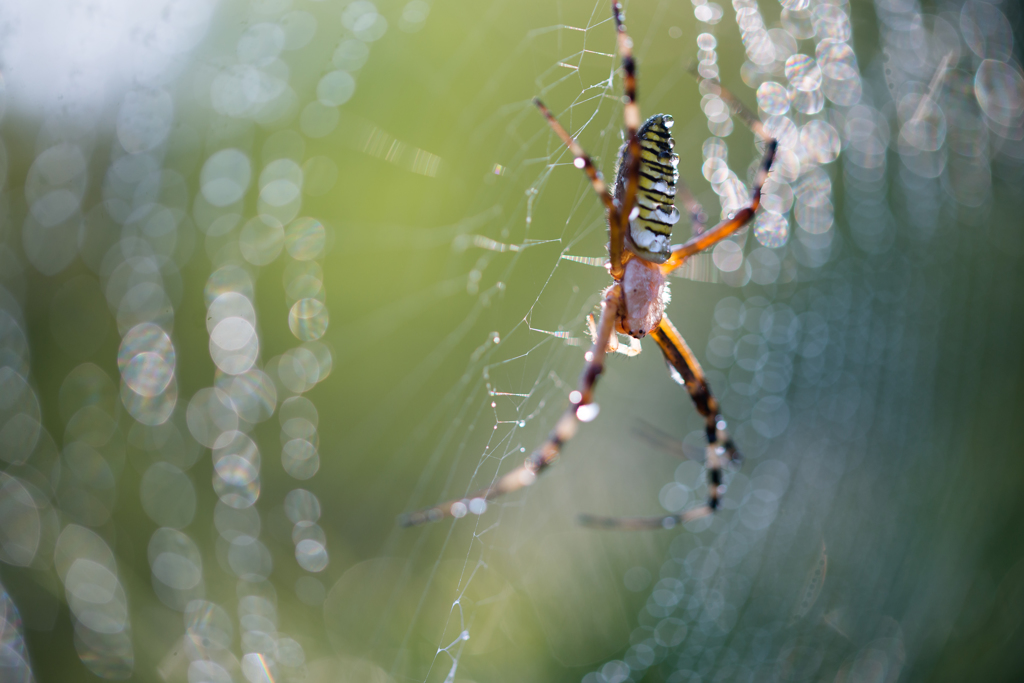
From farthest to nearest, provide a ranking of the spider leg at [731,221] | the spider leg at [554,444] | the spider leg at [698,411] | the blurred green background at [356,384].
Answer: the blurred green background at [356,384], the spider leg at [698,411], the spider leg at [731,221], the spider leg at [554,444]

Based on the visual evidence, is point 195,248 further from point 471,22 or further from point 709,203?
point 709,203

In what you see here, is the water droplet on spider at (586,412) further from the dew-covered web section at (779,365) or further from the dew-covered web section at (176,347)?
the dew-covered web section at (176,347)

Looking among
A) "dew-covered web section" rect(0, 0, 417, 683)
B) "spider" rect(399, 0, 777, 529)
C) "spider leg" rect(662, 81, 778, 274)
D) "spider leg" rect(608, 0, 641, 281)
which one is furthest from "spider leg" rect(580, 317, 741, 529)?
"dew-covered web section" rect(0, 0, 417, 683)

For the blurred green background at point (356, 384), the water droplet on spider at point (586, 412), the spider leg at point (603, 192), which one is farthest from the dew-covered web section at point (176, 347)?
the water droplet on spider at point (586, 412)

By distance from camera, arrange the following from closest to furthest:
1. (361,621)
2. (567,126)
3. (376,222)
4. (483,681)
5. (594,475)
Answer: (567,126), (483,681), (361,621), (376,222), (594,475)

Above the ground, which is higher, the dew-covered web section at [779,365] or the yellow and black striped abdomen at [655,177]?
the yellow and black striped abdomen at [655,177]

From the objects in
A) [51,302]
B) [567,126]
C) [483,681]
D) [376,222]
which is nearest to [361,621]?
[483,681]
